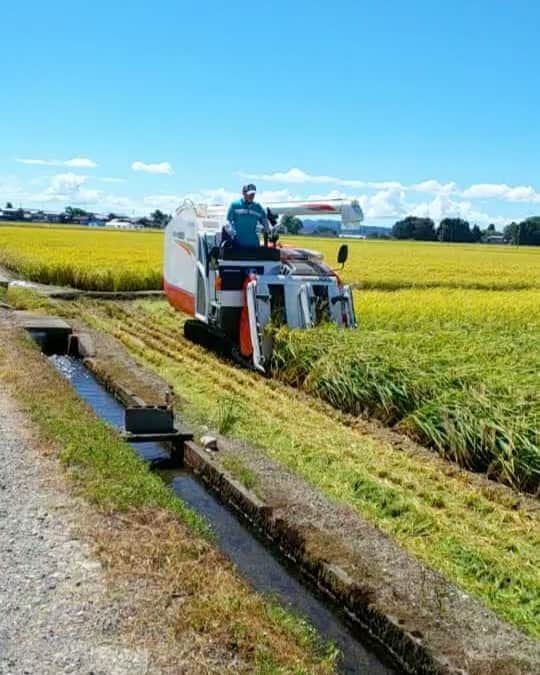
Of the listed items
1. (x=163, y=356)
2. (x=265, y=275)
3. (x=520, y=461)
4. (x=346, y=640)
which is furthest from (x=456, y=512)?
(x=163, y=356)

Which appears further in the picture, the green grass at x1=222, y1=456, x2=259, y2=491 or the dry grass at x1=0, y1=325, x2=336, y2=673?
the green grass at x1=222, y1=456, x2=259, y2=491

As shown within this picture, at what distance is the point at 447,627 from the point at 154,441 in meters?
3.81

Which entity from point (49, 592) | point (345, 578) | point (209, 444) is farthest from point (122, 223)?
point (49, 592)

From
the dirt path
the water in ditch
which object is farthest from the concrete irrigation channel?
the dirt path

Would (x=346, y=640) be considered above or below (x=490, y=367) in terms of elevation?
below

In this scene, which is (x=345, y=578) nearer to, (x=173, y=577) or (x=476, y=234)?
(x=173, y=577)

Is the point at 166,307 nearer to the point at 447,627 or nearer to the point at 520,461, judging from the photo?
the point at 520,461

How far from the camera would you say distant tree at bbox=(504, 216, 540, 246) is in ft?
296

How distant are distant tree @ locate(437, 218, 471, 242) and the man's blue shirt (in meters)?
78.4

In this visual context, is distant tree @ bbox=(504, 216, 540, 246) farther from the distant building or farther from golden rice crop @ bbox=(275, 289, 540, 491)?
golden rice crop @ bbox=(275, 289, 540, 491)

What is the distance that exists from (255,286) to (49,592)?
23.3 ft

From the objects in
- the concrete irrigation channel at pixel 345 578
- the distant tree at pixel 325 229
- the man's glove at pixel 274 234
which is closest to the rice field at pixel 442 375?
the distant tree at pixel 325 229

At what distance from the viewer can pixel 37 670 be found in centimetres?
336

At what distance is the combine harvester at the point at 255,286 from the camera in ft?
35.6
